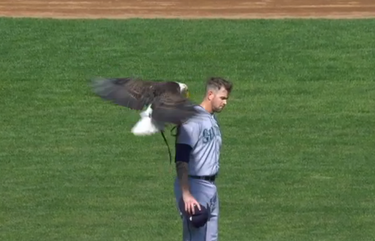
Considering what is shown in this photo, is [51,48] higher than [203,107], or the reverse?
[203,107]

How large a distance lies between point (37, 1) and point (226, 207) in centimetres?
1094

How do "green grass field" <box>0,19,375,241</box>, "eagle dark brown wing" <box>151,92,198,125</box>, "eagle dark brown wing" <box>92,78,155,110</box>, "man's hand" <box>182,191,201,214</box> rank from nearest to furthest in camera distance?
"eagle dark brown wing" <box>151,92,198,125</box>, "man's hand" <box>182,191,201,214</box>, "eagle dark brown wing" <box>92,78,155,110</box>, "green grass field" <box>0,19,375,241</box>

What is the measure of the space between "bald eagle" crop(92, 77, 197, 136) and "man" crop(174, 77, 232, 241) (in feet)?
0.61

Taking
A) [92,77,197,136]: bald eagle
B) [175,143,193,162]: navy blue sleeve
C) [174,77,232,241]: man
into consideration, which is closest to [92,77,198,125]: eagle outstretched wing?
[92,77,197,136]: bald eagle

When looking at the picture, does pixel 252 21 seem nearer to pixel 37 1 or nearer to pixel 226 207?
pixel 37 1

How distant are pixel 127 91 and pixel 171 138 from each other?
5.12 metres

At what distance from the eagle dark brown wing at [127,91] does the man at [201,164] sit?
1.09ft

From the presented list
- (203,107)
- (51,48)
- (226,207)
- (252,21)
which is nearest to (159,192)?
(226,207)

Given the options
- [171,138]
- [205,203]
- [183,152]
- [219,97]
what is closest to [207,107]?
[219,97]

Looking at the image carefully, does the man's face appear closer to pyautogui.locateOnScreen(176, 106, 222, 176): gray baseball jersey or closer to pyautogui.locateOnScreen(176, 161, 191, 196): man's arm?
pyautogui.locateOnScreen(176, 106, 222, 176): gray baseball jersey

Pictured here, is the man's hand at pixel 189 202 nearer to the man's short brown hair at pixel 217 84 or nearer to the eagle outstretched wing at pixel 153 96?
the eagle outstretched wing at pixel 153 96

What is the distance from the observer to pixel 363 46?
53.7ft

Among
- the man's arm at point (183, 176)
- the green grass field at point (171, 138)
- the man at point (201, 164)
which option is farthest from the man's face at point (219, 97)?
the green grass field at point (171, 138)

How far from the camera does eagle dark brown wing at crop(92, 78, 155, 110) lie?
723 centimetres
